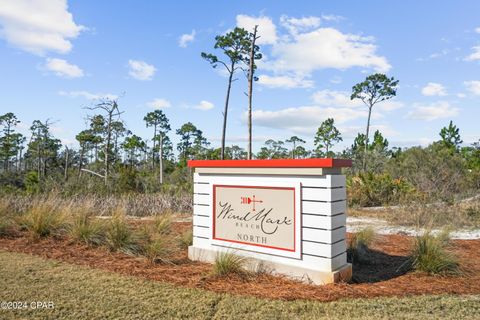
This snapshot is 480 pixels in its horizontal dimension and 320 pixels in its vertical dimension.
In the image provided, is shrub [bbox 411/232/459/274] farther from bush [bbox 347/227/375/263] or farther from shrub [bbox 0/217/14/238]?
shrub [bbox 0/217/14/238]

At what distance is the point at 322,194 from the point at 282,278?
116cm

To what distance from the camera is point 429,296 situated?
346cm

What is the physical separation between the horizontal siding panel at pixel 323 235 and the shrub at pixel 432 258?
1.22 meters

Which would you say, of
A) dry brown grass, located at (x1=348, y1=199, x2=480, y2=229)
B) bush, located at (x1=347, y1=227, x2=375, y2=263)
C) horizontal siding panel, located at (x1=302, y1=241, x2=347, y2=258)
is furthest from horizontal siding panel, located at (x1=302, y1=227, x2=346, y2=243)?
dry brown grass, located at (x1=348, y1=199, x2=480, y2=229)

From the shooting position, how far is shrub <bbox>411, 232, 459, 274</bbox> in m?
4.30

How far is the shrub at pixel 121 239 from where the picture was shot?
17.1 feet

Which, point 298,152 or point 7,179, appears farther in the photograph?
point 298,152

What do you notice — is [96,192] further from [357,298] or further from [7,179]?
[7,179]

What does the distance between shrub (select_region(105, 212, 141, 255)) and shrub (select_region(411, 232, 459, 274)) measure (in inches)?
158

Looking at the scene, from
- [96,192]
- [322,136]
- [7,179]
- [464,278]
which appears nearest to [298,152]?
[322,136]

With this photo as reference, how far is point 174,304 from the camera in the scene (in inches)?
123

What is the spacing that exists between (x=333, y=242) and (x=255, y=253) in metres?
1.08

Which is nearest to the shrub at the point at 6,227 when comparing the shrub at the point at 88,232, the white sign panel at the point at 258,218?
the shrub at the point at 88,232

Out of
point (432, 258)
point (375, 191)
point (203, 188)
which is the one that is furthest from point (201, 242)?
point (375, 191)
